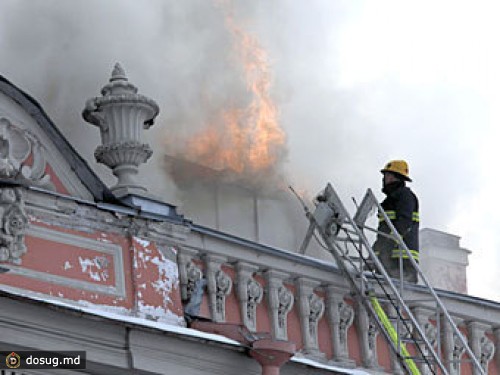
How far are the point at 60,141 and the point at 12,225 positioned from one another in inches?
28.7

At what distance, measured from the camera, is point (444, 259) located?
19312 millimetres

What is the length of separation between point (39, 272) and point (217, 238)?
1.51 meters

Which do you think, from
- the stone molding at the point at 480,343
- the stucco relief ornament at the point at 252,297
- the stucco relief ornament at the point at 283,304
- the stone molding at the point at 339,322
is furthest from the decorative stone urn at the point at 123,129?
the stone molding at the point at 480,343

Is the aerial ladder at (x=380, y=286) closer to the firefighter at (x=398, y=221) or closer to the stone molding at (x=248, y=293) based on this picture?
the firefighter at (x=398, y=221)

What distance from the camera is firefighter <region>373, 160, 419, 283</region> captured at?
14578mm

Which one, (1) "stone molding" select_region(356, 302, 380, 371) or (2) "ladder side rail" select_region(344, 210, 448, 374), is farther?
(1) "stone molding" select_region(356, 302, 380, 371)

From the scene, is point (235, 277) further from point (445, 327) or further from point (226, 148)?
point (226, 148)

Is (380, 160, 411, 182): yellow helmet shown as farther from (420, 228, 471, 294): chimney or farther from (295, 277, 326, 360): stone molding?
(420, 228, 471, 294): chimney

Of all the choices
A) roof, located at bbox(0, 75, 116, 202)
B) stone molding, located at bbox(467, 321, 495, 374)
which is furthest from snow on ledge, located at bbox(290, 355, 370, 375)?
roof, located at bbox(0, 75, 116, 202)

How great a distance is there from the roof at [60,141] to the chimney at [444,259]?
7180 millimetres

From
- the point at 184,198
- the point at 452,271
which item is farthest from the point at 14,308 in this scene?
the point at 452,271

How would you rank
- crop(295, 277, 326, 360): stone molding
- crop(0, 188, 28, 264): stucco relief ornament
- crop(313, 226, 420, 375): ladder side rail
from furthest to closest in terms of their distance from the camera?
crop(313, 226, 420, 375): ladder side rail, crop(295, 277, 326, 360): stone molding, crop(0, 188, 28, 264): stucco relief ornament

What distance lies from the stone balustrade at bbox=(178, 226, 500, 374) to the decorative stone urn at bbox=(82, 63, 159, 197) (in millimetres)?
578

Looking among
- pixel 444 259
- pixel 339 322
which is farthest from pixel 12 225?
pixel 444 259
